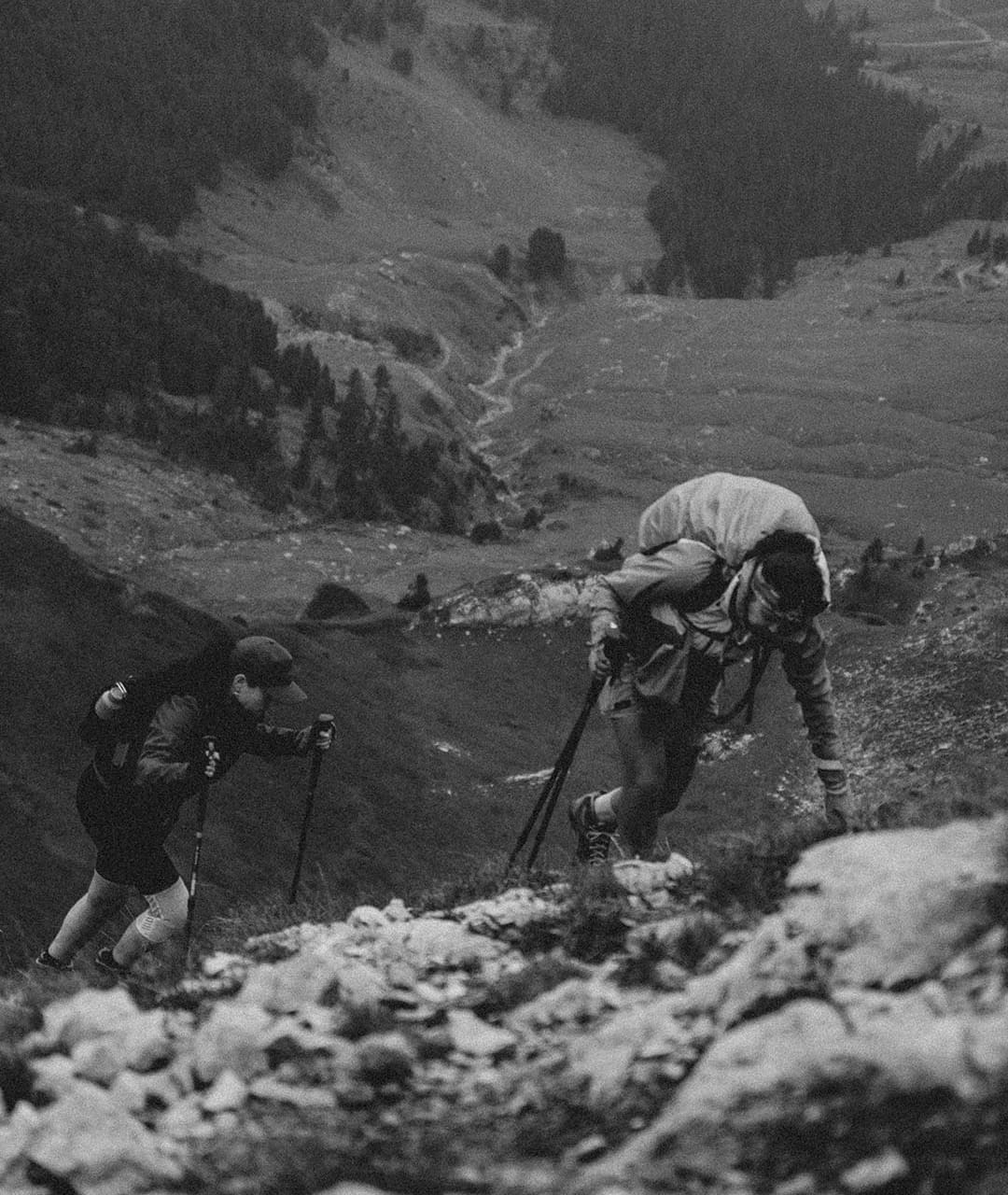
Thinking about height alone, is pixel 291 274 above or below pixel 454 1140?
below

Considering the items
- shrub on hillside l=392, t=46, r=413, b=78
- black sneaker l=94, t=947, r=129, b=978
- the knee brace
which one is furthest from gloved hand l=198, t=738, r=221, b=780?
shrub on hillside l=392, t=46, r=413, b=78

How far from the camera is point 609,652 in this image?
807 cm

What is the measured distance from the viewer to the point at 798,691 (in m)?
8.42

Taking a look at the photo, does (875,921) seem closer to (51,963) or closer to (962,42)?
(51,963)

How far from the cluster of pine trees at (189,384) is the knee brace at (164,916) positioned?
145 feet

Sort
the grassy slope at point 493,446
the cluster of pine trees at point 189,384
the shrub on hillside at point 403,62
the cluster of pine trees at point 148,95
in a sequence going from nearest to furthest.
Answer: the grassy slope at point 493,446, the cluster of pine trees at point 189,384, the cluster of pine trees at point 148,95, the shrub on hillside at point 403,62

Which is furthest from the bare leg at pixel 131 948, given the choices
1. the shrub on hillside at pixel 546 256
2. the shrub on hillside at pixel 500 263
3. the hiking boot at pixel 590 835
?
the shrub on hillside at pixel 546 256

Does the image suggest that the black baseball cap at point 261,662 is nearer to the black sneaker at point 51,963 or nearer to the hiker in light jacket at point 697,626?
the hiker in light jacket at point 697,626

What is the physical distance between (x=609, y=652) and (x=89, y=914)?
3509 mm

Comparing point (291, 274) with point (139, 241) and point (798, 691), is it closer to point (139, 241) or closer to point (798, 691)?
point (139, 241)

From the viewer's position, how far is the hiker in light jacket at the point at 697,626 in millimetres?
7754

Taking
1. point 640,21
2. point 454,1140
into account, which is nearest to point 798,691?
point 454,1140

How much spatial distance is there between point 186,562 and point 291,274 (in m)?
42.2


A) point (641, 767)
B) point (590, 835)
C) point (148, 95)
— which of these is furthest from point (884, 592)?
point (148, 95)
